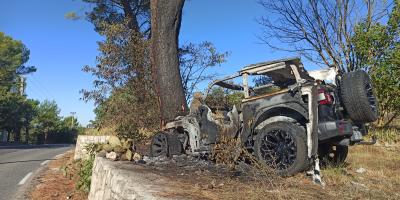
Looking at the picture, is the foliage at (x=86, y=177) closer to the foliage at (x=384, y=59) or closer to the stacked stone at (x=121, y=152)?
the stacked stone at (x=121, y=152)

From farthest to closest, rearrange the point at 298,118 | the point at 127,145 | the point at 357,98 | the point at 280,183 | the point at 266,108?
the point at 127,145 < the point at 266,108 < the point at 298,118 < the point at 357,98 < the point at 280,183

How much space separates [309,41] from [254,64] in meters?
11.2

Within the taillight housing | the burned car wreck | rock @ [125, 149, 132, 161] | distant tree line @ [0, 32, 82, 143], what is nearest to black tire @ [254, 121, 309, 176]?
the burned car wreck

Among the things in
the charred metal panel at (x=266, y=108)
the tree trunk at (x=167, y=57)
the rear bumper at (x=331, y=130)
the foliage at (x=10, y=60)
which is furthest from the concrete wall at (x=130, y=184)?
the foliage at (x=10, y=60)

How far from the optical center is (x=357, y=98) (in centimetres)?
645

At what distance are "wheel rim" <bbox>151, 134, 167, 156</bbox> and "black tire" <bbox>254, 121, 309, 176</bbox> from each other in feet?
7.76

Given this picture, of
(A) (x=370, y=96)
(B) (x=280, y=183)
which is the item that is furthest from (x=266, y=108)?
(B) (x=280, y=183)

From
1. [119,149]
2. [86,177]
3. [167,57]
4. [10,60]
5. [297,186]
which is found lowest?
[86,177]

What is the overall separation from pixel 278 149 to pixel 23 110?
4136cm

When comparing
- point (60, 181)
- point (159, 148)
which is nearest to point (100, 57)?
point (60, 181)

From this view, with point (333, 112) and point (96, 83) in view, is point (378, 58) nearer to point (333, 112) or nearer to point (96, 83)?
point (333, 112)

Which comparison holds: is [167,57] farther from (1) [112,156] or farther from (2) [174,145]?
(1) [112,156]

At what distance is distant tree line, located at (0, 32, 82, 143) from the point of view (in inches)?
1714

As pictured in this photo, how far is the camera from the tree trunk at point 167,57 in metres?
10.3
